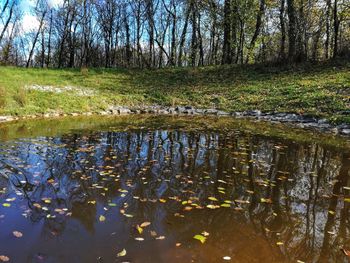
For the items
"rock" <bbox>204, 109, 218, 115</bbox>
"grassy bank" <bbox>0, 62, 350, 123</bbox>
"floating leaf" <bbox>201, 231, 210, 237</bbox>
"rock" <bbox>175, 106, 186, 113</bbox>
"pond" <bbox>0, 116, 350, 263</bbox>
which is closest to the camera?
"pond" <bbox>0, 116, 350, 263</bbox>

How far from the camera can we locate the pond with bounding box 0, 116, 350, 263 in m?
3.63

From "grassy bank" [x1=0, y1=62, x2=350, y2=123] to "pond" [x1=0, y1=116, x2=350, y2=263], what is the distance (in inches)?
214

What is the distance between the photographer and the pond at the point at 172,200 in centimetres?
363

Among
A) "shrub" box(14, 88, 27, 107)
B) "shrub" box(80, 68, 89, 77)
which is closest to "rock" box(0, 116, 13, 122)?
"shrub" box(14, 88, 27, 107)

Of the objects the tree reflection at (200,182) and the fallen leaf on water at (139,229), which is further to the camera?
→ the tree reflection at (200,182)

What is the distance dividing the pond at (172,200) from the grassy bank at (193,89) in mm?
5427

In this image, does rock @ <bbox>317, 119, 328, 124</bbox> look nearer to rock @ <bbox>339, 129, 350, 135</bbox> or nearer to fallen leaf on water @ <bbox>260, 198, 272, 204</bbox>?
rock @ <bbox>339, 129, 350, 135</bbox>

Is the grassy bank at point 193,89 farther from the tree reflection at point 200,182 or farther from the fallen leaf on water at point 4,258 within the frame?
the fallen leaf on water at point 4,258

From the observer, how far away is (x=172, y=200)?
16.3ft

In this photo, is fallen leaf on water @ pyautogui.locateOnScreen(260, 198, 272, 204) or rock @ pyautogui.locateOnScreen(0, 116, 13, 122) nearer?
fallen leaf on water @ pyautogui.locateOnScreen(260, 198, 272, 204)

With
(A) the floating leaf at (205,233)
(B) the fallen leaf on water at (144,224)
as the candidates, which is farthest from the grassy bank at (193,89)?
(B) the fallen leaf on water at (144,224)

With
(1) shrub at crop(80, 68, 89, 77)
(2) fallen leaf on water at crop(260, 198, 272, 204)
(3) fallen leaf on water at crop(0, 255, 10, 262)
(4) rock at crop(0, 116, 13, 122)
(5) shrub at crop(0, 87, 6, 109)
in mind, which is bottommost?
(3) fallen leaf on water at crop(0, 255, 10, 262)

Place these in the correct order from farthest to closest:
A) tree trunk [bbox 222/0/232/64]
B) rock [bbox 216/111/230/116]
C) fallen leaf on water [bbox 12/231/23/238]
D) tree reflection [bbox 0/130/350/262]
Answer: tree trunk [bbox 222/0/232/64] < rock [bbox 216/111/230/116] < tree reflection [bbox 0/130/350/262] < fallen leaf on water [bbox 12/231/23/238]

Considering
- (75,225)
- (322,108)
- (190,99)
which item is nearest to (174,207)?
(75,225)
